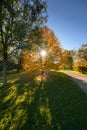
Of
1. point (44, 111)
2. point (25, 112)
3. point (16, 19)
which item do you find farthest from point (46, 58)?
point (25, 112)

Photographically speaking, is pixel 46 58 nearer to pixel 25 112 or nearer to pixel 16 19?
pixel 16 19

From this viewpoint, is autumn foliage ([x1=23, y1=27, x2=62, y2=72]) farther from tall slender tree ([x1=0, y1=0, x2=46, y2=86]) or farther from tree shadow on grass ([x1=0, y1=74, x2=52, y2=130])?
tree shadow on grass ([x1=0, y1=74, x2=52, y2=130])

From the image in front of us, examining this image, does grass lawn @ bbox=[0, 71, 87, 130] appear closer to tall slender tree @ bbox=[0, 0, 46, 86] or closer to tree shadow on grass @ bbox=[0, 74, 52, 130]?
tree shadow on grass @ bbox=[0, 74, 52, 130]

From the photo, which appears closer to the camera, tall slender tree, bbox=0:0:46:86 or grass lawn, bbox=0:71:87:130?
grass lawn, bbox=0:71:87:130

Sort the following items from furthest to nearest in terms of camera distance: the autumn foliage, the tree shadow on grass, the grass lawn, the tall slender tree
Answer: the autumn foliage, the tall slender tree, the tree shadow on grass, the grass lawn

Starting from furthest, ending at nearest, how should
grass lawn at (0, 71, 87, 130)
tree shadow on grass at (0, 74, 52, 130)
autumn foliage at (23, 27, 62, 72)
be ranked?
autumn foliage at (23, 27, 62, 72) < tree shadow on grass at (0, 74, 52, 130) < grass lawn at (0, 71, 87, 130)

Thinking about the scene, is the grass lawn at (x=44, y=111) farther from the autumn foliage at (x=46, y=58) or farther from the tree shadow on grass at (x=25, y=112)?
the autumn foliage at (x=46, y=58)

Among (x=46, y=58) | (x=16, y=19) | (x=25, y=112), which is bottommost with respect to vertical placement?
(x=25, y=112)

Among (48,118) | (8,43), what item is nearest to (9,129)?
(48,118)

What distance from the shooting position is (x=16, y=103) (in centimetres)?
1797

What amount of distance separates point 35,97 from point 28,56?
12.2 meters

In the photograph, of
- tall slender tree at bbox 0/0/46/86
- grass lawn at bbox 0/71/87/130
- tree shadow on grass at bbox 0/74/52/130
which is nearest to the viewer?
grass lawn at bbox 0/71/87/130

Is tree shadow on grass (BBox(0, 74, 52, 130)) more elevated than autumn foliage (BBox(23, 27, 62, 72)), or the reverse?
autumn foliage (BBox(23, 27, 62, 72))

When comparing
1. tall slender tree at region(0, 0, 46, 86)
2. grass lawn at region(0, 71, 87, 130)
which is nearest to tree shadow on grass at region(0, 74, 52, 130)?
grass lawn at region(0, 71, 87, 130)
